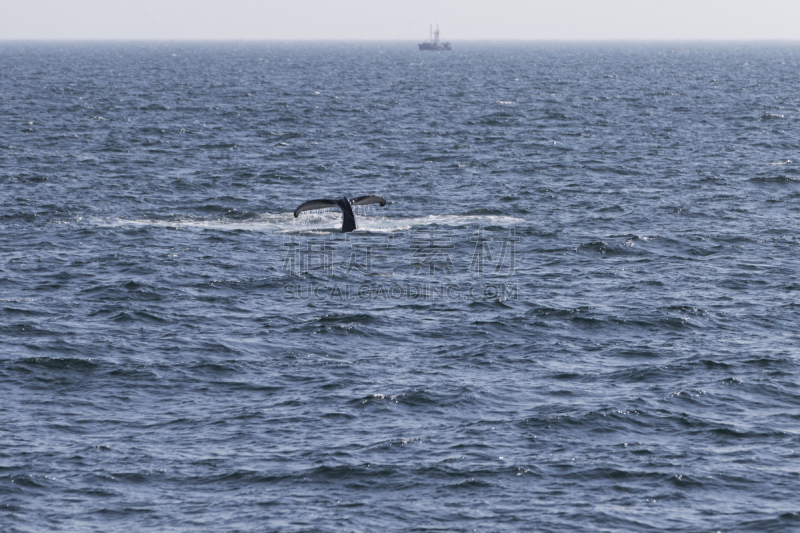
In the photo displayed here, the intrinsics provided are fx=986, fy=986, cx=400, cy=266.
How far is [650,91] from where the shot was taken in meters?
150

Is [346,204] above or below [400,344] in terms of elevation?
above

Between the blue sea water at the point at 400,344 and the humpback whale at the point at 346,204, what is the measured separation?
1.27 meters

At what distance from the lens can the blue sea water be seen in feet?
77.8

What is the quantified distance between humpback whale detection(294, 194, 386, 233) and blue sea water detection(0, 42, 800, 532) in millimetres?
1273

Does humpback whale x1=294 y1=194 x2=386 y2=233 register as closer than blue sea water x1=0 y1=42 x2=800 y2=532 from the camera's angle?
No

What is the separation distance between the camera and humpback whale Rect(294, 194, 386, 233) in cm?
4312

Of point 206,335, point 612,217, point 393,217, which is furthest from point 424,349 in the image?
point 612,217

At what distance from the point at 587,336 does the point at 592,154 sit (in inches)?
1805

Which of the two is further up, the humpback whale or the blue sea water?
the humpback whale

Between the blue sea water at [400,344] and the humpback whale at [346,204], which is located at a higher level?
the humpback whale at [346,204]

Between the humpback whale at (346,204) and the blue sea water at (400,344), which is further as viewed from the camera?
the humpback whale at (346,204)

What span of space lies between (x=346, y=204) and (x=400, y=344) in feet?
48.1

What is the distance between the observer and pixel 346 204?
47344 mm

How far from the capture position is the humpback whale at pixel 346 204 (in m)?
43.1
